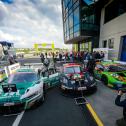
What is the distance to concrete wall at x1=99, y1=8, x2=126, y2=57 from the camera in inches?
568

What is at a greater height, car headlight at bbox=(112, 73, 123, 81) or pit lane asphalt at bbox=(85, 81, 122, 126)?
car headlight at bbox=(112, 73, 123, 81)

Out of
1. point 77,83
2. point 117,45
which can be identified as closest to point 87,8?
point 117,45

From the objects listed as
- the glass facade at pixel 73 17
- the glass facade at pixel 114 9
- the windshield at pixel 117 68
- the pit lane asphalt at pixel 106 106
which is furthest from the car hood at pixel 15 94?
the glass facade at pixel 73 17

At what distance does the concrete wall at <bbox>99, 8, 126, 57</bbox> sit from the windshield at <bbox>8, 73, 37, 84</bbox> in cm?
1256

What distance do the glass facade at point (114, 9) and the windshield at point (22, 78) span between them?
13933 millimetres

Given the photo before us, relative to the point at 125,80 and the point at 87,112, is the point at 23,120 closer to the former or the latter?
the point at 87,112

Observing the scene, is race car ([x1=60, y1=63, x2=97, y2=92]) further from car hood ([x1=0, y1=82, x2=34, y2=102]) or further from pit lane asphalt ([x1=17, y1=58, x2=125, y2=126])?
car hood ([x1=0, y1=82, x2=34, y2=102])

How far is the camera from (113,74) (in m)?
6.83

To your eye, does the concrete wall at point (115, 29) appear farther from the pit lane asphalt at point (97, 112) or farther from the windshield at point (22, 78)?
the windshield at point (22, 78)

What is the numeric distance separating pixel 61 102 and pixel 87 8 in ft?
60.8

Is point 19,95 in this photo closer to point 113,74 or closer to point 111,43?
point 113,74

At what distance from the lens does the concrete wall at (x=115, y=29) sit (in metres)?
14.4

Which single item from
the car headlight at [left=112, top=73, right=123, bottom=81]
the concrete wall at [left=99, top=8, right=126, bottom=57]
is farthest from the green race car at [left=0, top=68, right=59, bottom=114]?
the concrete wall at [left=99, top=8, right=126, bottom=57]

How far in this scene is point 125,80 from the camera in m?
6.23
